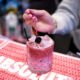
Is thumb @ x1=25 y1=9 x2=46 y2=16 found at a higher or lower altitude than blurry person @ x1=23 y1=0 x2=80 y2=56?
Answer: higher

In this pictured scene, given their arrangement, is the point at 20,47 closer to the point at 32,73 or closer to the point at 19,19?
the point at 32,73

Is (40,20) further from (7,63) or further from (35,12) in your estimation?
(7,63)

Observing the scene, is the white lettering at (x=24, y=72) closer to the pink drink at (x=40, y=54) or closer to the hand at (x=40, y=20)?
the pink drink at (x=40, y=54)

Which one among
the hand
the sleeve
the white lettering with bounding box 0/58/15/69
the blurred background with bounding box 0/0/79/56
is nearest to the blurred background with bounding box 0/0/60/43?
the blurred background with bounding box 0/0/79/56

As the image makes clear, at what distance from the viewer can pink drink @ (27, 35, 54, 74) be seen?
0.70 m

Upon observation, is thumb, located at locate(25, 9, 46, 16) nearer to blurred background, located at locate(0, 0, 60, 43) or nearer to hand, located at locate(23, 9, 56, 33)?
hand, located at locate(23, 9, 56, 33)

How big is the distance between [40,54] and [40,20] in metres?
→ 0.23

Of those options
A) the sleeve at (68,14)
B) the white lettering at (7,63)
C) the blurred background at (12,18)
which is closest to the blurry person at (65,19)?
the sleeve at (68,14)

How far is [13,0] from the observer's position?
1.93 m

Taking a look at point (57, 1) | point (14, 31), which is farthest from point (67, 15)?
point (14, 31)

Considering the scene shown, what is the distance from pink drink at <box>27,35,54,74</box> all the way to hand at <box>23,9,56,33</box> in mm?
59

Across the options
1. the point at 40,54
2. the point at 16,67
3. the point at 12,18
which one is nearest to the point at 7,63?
the point at 16,67

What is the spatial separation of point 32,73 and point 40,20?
0.77ft

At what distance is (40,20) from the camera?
910 millimetres
